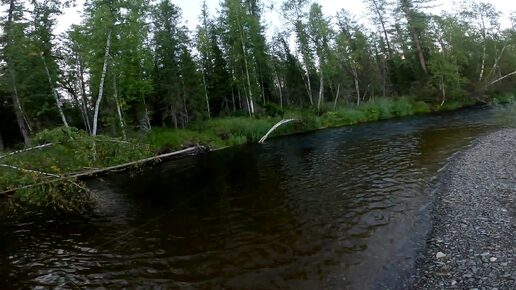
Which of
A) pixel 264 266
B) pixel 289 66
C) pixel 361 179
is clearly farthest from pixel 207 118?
pixel 264 266

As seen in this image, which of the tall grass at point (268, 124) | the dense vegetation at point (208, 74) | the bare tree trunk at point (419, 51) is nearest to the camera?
the dense vegetation at point (208, 74)

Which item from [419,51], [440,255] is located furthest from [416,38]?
[440,255]

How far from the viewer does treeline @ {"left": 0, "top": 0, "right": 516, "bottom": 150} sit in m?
29.5

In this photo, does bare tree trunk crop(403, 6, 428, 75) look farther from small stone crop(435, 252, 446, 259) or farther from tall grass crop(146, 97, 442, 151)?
small stone crop(435, 252, 446, 259)

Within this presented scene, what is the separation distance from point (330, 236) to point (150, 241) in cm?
568

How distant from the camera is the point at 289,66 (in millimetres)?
61094

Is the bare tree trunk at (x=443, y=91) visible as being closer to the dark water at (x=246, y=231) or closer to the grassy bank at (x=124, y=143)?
the grassy bank at (x=124, y=143)

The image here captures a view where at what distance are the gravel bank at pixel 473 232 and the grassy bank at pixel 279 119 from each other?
24.6 m

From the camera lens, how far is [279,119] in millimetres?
45344

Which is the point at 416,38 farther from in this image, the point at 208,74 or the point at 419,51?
the point at 208,74

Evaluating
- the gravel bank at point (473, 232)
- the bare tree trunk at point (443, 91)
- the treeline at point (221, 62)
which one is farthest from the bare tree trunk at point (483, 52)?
the gravel bank at point (473, 232)

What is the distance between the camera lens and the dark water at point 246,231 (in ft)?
28.9

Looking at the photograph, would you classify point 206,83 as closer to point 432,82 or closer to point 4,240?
point 432,82

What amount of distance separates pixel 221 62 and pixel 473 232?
46966mm
